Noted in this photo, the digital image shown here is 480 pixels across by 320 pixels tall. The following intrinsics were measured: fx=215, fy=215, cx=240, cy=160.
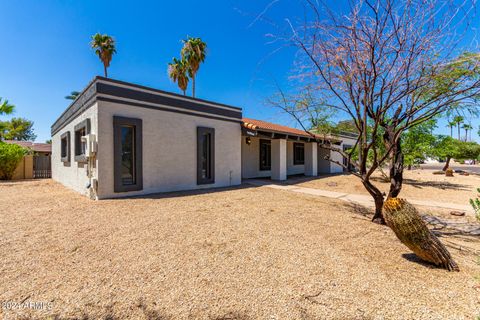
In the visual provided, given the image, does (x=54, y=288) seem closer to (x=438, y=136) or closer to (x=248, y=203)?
(x=248, y=203)

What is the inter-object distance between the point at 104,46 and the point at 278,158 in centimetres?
2174

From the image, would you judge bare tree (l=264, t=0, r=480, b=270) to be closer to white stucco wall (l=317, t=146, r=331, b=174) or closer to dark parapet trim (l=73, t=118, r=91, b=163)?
dark parapet trim (l=73, t=118, r=91, b=163)

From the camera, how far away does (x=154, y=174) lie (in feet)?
29.4

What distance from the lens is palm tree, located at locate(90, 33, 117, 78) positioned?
868 inches

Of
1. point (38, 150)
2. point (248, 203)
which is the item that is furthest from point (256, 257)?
point (38, 150)

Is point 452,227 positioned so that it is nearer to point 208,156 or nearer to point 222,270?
point 222,270

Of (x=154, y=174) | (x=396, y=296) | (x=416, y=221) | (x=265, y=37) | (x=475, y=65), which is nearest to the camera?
(x=396, y=296)

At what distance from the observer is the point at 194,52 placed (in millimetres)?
21438

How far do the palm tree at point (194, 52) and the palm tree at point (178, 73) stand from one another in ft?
3.38

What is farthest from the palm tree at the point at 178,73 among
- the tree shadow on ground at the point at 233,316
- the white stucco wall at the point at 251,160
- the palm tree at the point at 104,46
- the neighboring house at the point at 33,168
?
the tree shadow on ground at the point at 233,316

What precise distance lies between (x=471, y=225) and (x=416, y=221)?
4256mm

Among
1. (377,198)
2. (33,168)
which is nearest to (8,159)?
(33,168)

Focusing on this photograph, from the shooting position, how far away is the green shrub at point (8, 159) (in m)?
14.7

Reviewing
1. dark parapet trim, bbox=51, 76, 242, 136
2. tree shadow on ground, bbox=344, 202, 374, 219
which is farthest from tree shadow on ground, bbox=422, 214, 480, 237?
dark parapet trim, bbox=51, 76, 242, 136
